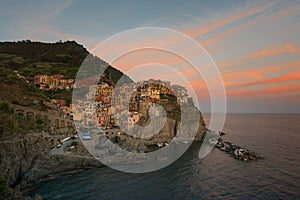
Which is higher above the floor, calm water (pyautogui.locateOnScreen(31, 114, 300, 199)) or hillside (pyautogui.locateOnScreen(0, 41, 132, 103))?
hillside (pyautogui.locateOnScreen(0, 41, 132, 103))

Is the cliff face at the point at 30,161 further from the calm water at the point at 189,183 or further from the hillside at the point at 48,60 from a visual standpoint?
the hillside at the point at 48,60

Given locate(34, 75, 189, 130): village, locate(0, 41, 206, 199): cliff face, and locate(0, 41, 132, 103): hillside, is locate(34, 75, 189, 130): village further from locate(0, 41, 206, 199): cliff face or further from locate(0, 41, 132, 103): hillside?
locate(0, 41, 206, 199): cliff face

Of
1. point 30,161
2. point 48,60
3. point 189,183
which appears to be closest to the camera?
point 30,161

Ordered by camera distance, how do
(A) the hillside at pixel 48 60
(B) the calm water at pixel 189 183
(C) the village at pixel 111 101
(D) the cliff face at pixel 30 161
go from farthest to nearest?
(A) the hillside at pixel 48 60
(C) the village at pixel 111 101
(D) the cliff face at pixel 30 161
(B) the calm water at pixel 189 183

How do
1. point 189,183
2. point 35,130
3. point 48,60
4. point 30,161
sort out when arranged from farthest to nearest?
point 48,60
point 35,130
point 189,183
point 30,161

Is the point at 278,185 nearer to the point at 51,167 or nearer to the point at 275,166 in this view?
the point at 275,166

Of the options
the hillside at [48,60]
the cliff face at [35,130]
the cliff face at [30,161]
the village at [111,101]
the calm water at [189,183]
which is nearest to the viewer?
the calm water at [189,183]

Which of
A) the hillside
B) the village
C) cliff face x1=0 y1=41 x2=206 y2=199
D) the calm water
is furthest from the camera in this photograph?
the hillside

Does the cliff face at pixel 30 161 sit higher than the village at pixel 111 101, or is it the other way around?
the village at pixel 111 101

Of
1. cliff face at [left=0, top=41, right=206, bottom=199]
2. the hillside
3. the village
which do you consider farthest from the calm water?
the hillside

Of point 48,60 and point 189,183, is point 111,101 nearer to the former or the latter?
point 189,183

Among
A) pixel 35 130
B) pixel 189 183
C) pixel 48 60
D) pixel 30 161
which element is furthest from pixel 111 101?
pixel 48 60

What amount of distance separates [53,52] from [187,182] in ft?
300

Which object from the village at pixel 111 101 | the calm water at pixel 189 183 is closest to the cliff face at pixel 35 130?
the calm water at pixel 189 183
